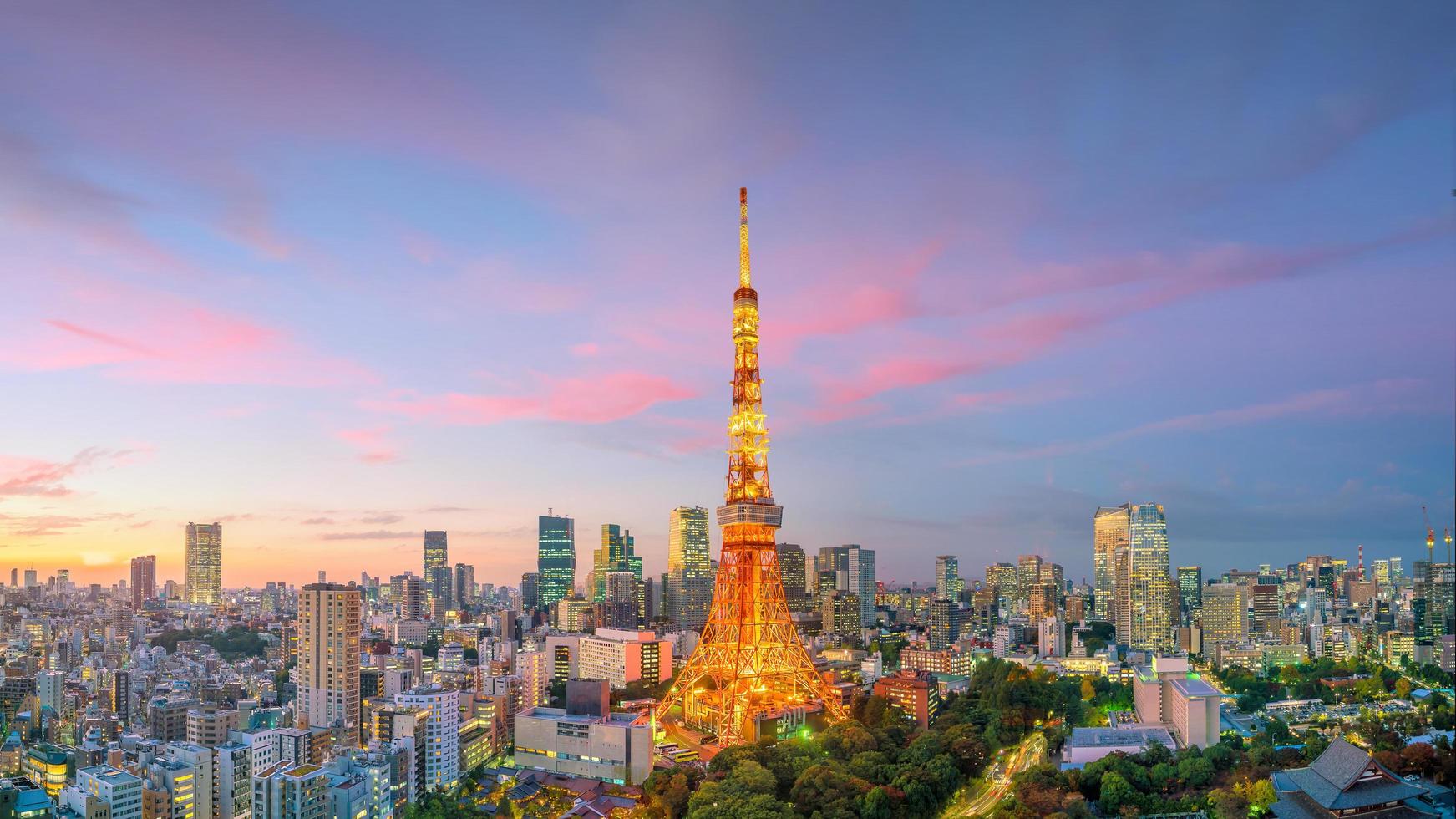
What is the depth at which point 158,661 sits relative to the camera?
2703 centimetres

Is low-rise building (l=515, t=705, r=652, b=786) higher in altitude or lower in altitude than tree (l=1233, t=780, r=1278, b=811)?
lower

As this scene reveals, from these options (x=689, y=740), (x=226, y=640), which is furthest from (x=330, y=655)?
(x=226, y=640)

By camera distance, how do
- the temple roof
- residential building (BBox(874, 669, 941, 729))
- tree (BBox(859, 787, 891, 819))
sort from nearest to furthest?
the temple roof, tree (BBox(859, 787, 891, 819)), residential building (BBox(874, 669, 941, 729))

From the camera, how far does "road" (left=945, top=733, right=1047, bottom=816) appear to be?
1198 centimetres

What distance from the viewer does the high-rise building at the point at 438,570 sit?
53.3 m

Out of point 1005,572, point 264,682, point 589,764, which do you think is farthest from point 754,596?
point 1005,572

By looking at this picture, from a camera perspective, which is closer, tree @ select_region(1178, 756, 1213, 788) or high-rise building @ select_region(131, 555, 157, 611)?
tree @ select_region(1178, 756, 1213, 788)

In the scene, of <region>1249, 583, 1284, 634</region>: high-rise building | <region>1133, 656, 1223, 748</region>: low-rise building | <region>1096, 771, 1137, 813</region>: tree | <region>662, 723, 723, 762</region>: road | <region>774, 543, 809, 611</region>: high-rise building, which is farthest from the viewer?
<region>774, 543, 809, 611</region>: high-rise building

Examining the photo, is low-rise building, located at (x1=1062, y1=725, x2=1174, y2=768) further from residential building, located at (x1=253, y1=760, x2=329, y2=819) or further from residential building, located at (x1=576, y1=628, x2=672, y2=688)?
residential building, located at (x1=576, y1=628, x2=672, y2=688)

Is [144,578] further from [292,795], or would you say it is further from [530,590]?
[292,795]

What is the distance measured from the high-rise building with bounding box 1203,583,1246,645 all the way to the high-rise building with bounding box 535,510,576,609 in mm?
Answer: 27700

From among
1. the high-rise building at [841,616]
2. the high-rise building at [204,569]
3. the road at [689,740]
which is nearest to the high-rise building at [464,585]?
the high-rise building at [204,569]

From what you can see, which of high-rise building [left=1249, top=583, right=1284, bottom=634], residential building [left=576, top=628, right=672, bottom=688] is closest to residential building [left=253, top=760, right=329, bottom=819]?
residential building [left=576, top=628, right=672, bottom=688]

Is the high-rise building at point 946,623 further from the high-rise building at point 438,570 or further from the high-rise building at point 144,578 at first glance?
the high-rise building at point 144,578
